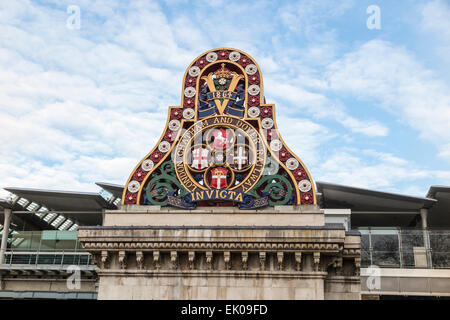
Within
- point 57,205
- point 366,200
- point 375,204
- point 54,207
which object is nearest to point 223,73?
point 366,200

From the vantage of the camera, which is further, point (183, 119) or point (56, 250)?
point (56, 250)

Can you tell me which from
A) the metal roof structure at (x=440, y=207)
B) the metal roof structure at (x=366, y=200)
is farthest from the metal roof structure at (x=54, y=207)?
the metal roof structure at (x=440, y=207)

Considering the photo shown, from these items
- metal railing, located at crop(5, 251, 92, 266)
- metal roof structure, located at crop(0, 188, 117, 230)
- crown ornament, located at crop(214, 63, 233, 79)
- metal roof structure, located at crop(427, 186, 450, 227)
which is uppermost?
crown ornament, located at crop(214, 63, 233, 79)

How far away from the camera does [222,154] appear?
2634cm

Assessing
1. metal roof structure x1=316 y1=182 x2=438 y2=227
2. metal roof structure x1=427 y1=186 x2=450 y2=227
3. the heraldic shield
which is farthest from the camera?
metal roof structure x1=316 y1=182 x2=438 y2=227

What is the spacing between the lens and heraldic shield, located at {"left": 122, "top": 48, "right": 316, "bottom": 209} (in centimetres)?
2534

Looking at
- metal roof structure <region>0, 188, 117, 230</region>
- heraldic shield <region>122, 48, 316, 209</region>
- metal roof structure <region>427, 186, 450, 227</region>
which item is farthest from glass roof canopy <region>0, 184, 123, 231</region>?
metal roof structure <region>427, 186, 450, 227</region>

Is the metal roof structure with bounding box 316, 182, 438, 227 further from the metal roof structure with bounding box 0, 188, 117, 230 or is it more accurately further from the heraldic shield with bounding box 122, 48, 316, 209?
the metal roof structure with bounding box 0, 188, 117, 230

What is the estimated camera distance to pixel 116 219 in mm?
25234

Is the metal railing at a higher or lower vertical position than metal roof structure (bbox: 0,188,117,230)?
lower
